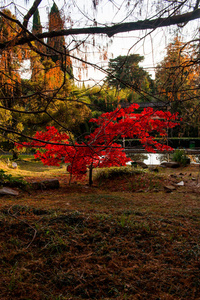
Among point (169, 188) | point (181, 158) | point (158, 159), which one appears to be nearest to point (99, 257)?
point (169, 188)

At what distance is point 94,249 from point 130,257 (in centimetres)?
35

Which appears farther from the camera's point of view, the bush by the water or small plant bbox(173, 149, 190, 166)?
small plant bbox(173, 149, 190, 166)

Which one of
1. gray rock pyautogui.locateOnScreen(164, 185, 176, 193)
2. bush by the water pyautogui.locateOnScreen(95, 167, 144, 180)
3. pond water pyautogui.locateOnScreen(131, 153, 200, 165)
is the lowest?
gray rock pyautogui.locateOnScreen(164, 185, 176, 193)

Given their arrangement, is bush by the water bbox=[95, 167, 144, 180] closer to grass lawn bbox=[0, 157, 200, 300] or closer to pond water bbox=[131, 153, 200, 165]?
grass lawn bbox=[0, 157, 200, 300]

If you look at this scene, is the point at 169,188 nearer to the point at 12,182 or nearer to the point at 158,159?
the point at 12,182

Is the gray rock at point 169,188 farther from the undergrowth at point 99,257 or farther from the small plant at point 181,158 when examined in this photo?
the small plant at point 181,158

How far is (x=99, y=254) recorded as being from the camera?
7.09 feet

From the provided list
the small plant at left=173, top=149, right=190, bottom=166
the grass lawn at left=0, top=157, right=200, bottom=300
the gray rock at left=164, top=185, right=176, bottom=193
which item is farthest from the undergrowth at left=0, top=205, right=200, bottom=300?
the small plant at left=173, top=149, right=190, bottom=166

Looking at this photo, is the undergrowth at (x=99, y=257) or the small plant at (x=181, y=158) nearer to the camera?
the undergrowth at (x=99, y=257)

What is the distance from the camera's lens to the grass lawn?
172cm

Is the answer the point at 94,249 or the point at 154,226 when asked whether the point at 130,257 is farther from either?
the point at 154,226

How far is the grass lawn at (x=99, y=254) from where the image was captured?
1.72 m

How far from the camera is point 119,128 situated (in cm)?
491

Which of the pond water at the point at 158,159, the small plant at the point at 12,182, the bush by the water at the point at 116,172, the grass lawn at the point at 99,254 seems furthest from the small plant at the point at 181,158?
the small plant at the point at 12,182
